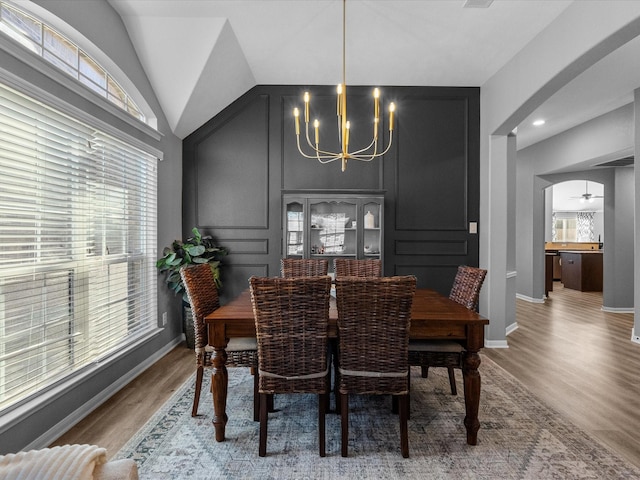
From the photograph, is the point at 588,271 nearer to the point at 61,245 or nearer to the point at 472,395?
the point at 472,395

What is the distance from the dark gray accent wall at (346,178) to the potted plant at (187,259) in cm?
18

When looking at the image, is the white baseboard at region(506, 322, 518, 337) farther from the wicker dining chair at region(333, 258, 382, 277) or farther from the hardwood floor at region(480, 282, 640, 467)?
the wicker dining chair at region(333, 258, 382, 277)

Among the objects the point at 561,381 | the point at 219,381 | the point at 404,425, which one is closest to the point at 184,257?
the point at 219,381

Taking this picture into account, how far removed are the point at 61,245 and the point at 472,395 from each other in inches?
103

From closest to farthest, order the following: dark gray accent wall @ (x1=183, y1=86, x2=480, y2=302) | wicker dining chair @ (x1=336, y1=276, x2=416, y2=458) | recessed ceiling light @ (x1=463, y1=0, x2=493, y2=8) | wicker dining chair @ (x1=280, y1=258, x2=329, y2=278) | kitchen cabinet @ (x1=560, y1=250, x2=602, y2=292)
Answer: wicker dining chair @ (x1=336, y1=276, x2=416, y2=458) → recessed ceiling light @ (x1=463, y1=0, x2=493, y2=8) → wicker dining chair @ (x1=280, y1=258, x2=329, y2=278) → dark gray accent wall @ (x1=183, y1=86, x2=480, y2=302) → kitchen cabinet @ (x1=560, y1=250, x2=602, y2=292)

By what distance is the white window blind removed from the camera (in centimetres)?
183

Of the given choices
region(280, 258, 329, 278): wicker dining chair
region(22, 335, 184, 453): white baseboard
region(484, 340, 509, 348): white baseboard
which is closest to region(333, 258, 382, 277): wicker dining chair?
region(280, 258, 329, 278): wicker dining chair

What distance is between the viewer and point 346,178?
13.5ft

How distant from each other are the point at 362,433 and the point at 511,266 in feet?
11.9

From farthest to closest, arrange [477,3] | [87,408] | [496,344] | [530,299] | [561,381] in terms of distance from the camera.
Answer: [530,299] → [496,344] → [561,381] → [477,3] → [87,408]

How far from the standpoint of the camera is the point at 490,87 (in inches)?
152

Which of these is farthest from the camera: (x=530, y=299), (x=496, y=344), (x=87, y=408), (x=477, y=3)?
(x=530, y=299)

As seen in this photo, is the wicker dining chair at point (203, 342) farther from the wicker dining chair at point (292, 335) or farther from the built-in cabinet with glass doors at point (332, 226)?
the built-in cabinet with glass doors at point (332, 226)

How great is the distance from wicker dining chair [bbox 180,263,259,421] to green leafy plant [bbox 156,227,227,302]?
1160 mm
